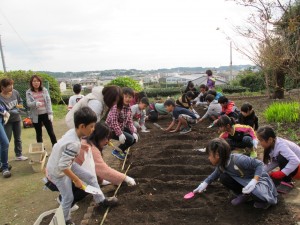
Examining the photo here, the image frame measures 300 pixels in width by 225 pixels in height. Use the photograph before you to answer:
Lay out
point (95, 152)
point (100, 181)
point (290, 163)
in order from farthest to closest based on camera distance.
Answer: point (100, 181) → point (95, 152) → point (290, 163)

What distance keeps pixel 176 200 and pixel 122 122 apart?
1.82m

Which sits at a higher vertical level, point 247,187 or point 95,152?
point 95,152

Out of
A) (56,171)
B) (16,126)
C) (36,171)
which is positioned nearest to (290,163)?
(56,171)

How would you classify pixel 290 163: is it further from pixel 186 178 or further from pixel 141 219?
pixel 141 219

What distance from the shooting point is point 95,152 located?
11.6ft

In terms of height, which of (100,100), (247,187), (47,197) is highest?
(100,100)

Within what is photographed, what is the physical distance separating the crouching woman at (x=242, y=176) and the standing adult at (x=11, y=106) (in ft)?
11.4

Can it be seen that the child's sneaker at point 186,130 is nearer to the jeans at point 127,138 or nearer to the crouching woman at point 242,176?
the jeans at point 127,138

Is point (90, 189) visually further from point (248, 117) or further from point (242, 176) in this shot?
point (248, 117)

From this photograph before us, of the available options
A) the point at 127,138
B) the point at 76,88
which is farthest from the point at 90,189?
the point at 76,88

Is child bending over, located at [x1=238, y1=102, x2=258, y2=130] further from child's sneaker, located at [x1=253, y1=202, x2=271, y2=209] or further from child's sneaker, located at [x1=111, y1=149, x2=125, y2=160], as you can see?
child's sneaker, located at [x1=253, y1=202, x2=271, y2=209]

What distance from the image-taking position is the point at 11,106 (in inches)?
197

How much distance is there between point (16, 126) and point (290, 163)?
4.38m

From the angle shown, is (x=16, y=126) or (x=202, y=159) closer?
(x=202, y=159)
